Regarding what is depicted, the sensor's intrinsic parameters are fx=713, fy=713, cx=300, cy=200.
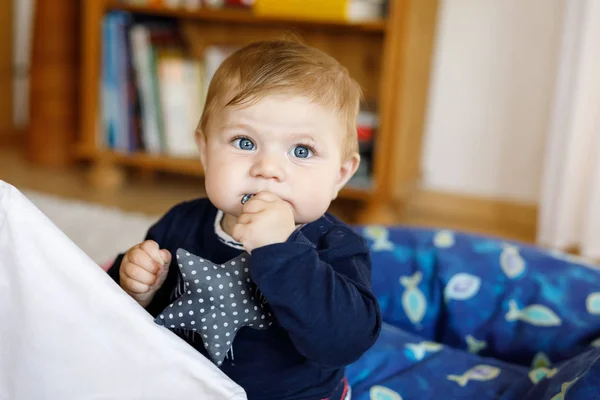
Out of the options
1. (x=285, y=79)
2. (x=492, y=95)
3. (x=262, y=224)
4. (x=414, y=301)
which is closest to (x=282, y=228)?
(x=262, y=224)

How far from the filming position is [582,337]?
1.13m

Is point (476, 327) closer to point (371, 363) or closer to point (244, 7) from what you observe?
point (371, 363)

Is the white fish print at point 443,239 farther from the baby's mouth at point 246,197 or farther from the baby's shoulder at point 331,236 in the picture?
the baby's mouth at point 246,197

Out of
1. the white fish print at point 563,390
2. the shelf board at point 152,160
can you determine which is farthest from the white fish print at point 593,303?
the shelf board at point 152,160

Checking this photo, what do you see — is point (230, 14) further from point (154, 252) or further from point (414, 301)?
point (154, 252)

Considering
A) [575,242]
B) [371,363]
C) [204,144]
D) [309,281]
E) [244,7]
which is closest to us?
[309,281]

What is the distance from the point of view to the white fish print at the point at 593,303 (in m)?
1.15

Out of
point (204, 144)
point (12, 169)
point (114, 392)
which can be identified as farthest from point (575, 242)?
point (12, 169)

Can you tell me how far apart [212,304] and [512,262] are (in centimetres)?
70

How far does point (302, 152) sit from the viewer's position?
2.46 feet

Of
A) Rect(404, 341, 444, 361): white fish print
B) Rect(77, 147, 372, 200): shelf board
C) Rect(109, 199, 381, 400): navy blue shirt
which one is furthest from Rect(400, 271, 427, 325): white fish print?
Rect(77, 147, 372, 200): shelf board

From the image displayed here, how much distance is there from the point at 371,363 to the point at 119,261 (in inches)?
16.7

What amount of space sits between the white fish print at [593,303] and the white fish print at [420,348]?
0.82ft

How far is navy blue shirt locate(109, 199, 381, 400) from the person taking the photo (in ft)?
2.15
